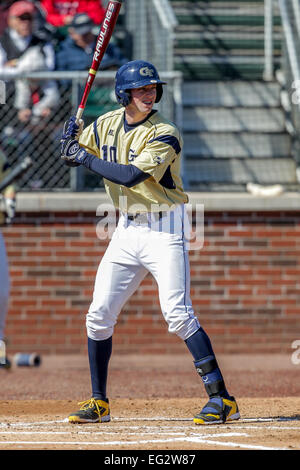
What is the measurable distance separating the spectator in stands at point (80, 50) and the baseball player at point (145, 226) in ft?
15.2

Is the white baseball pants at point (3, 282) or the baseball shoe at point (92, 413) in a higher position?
the white baseball pants at point (3, 282)

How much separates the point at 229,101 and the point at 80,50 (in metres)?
2.14

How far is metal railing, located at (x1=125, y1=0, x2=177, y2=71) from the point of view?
10680mm

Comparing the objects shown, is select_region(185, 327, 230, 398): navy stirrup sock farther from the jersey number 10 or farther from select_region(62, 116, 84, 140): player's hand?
select_region(62, 116, 84, 140): player's hand

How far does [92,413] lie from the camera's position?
5492mm

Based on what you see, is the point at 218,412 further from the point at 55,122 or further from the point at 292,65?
the point at 292,65

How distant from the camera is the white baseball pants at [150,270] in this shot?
5.34 meters

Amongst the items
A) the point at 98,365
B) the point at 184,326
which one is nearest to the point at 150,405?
the point at 98,365

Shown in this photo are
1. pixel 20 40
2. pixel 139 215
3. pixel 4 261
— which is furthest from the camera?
pixel 20 40

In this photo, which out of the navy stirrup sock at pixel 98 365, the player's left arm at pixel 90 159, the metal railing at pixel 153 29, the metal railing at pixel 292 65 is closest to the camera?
the player's left arm at pixel 90 159

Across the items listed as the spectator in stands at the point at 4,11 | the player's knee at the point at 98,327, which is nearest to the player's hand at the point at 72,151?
the player's knee at the point at 98,327

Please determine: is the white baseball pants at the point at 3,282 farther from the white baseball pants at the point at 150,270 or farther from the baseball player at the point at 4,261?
the white baseball pants at the point at 150,270
